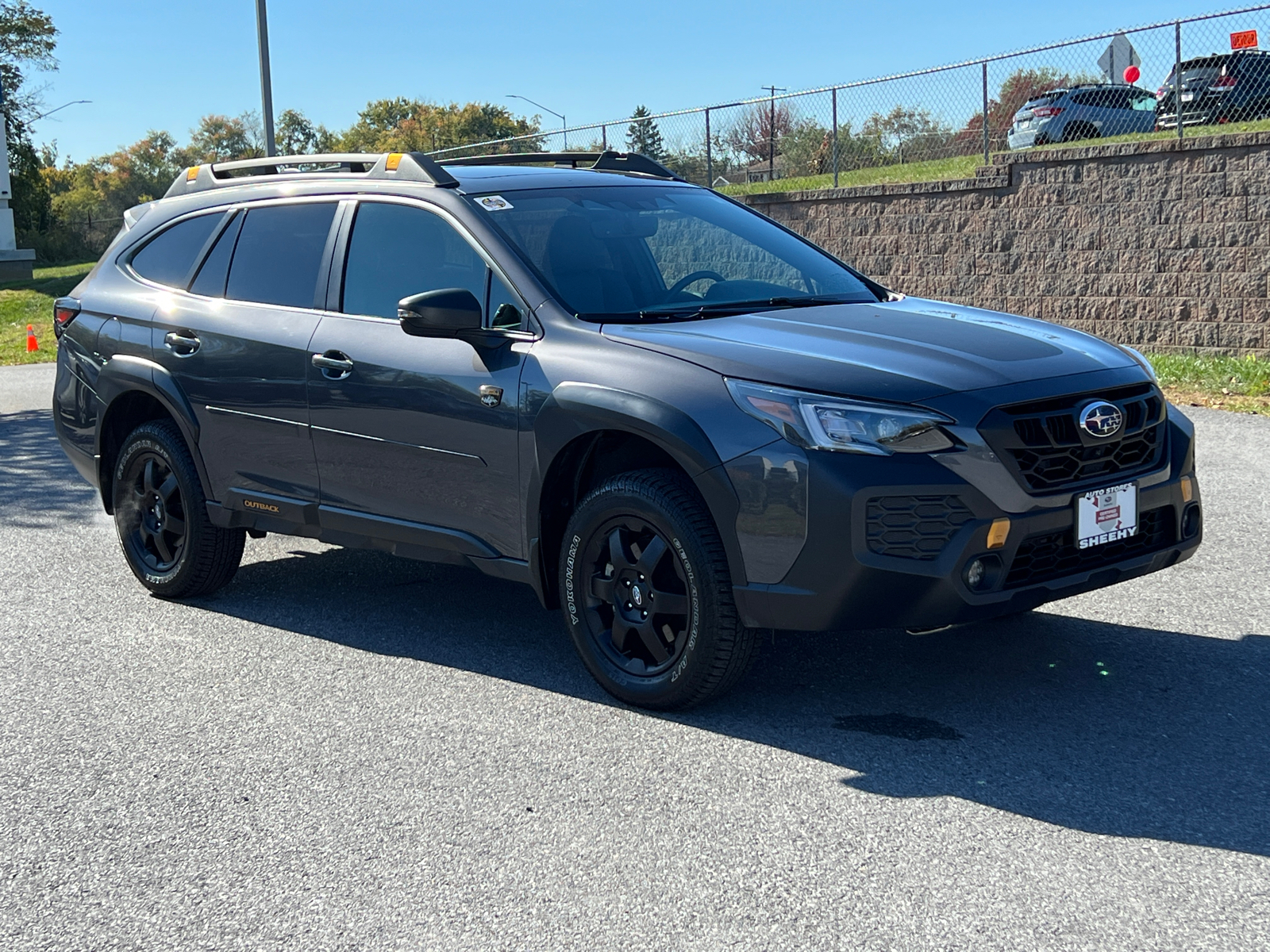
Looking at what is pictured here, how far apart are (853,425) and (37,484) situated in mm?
7405

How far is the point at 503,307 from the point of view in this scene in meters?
5.13

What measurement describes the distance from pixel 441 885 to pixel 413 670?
6.22ft

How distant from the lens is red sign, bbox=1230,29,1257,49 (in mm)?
14555

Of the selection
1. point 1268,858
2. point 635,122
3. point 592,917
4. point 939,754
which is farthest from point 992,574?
point 635,122

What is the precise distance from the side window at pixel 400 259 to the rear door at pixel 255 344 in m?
0.19

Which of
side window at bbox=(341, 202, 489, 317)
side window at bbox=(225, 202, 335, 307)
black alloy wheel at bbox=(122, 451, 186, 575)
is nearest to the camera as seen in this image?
side window at bbox=(341, 202, 489, 317)

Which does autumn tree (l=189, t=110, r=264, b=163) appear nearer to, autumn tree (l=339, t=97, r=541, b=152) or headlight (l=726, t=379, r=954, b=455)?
autumn tree (l=339, t=97, r=541, b=152)

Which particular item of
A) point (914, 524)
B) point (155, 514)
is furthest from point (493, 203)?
point (155, 514)

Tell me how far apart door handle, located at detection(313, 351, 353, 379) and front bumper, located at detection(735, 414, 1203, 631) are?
196cm

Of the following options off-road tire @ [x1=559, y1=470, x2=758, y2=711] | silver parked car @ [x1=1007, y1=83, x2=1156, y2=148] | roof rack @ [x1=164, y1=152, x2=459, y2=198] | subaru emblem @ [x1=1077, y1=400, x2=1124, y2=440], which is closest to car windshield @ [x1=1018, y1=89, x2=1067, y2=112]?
silver parked car @ [x1=1007, y1=83, x2=1156, y2=148]

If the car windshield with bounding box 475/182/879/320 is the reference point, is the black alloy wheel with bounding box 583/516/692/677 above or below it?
below

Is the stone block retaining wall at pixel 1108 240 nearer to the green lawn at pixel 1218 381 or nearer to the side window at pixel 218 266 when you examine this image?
the green lawn at pixel 1218 381

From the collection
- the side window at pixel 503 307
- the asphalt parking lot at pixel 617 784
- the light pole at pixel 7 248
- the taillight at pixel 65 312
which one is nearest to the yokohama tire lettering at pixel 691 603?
the asphalt parking lot at pixel 617 784

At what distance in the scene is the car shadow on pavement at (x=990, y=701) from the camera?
392cm
